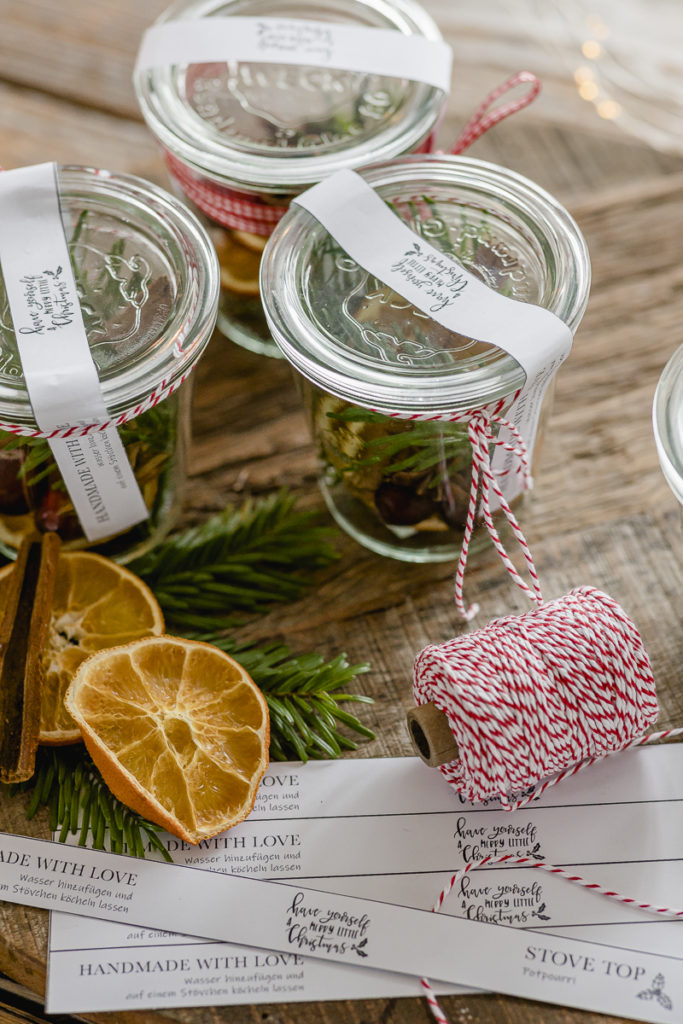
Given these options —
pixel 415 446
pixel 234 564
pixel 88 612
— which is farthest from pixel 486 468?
pixel 88 612

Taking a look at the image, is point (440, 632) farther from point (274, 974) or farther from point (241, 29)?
point (241, 29)

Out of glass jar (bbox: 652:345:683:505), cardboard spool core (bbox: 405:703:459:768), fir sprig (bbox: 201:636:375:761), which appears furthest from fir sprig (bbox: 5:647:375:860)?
glass jar (bbox: 652:345:683:505)

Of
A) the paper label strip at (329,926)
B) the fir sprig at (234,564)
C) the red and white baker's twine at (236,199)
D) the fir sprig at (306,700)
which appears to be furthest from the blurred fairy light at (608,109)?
the paper label strip at (329,926)

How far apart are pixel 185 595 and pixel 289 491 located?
7.0 inches

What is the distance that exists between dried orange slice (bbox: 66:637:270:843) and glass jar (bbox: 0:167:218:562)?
0.58ft

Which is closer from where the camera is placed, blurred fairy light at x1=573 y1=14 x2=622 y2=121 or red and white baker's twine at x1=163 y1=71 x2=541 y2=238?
red and white baker's twine at x1=163 y1=71 x2=541 y2=238

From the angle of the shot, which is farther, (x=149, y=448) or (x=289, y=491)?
(x=289, y=491)

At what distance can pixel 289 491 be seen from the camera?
1.12 metres

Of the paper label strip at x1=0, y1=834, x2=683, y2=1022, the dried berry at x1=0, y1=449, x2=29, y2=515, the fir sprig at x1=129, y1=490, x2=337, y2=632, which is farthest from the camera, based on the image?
the fir sprig at x1=129, y1=490, x2=337, y2=632

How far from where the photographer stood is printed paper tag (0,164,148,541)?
828 millimetres

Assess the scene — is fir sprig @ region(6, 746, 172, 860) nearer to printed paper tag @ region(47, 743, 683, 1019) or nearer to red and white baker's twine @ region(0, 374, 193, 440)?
printed paper tag @ region(47, 743, 683, 1019)

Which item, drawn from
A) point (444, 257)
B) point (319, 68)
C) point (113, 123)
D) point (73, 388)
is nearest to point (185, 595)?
point (73, 388)

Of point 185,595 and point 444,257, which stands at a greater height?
point 444,257

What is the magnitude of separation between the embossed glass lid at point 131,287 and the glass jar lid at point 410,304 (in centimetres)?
7
